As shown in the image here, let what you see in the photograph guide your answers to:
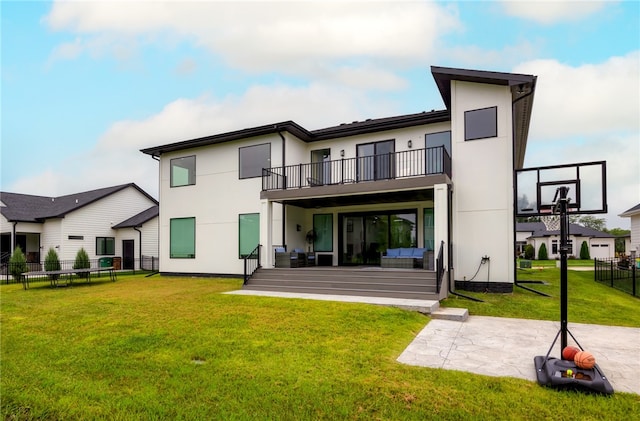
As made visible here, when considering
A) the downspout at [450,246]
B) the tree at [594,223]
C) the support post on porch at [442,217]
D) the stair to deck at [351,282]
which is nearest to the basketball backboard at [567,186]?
the downspout at [450,246]

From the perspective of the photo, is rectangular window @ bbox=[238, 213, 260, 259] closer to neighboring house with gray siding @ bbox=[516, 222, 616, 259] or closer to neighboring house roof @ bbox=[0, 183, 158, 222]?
neighboring house roof @ bbox=[0, 183, 158, 222]

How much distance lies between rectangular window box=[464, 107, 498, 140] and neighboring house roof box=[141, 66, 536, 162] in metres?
0.81

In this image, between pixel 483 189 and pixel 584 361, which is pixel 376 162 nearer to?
pixel 483 189

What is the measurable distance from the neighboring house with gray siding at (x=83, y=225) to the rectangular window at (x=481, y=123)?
19.9 m

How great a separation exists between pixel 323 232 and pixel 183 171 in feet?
22.0

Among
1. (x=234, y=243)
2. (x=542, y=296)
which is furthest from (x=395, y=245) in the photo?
(x=234, y=243)

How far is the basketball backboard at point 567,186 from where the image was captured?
21.0ft

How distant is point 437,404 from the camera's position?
11.0 feet

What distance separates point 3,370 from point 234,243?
9.71m

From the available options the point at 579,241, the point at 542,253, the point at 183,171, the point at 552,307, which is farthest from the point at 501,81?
the point at 579,241

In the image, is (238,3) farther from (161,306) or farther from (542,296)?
(542,296)

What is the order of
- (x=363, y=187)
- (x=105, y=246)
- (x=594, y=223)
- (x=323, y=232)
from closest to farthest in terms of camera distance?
(x=363, y=187) → (x=323, y=232) → (x=105, y=246) → (x=594, y=223)

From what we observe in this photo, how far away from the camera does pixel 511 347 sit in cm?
524

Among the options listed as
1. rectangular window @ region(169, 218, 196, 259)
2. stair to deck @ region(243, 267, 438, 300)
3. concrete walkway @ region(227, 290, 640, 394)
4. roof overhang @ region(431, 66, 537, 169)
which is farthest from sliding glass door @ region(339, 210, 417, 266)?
rectangular window @ region(169, 218, 196, 259)
